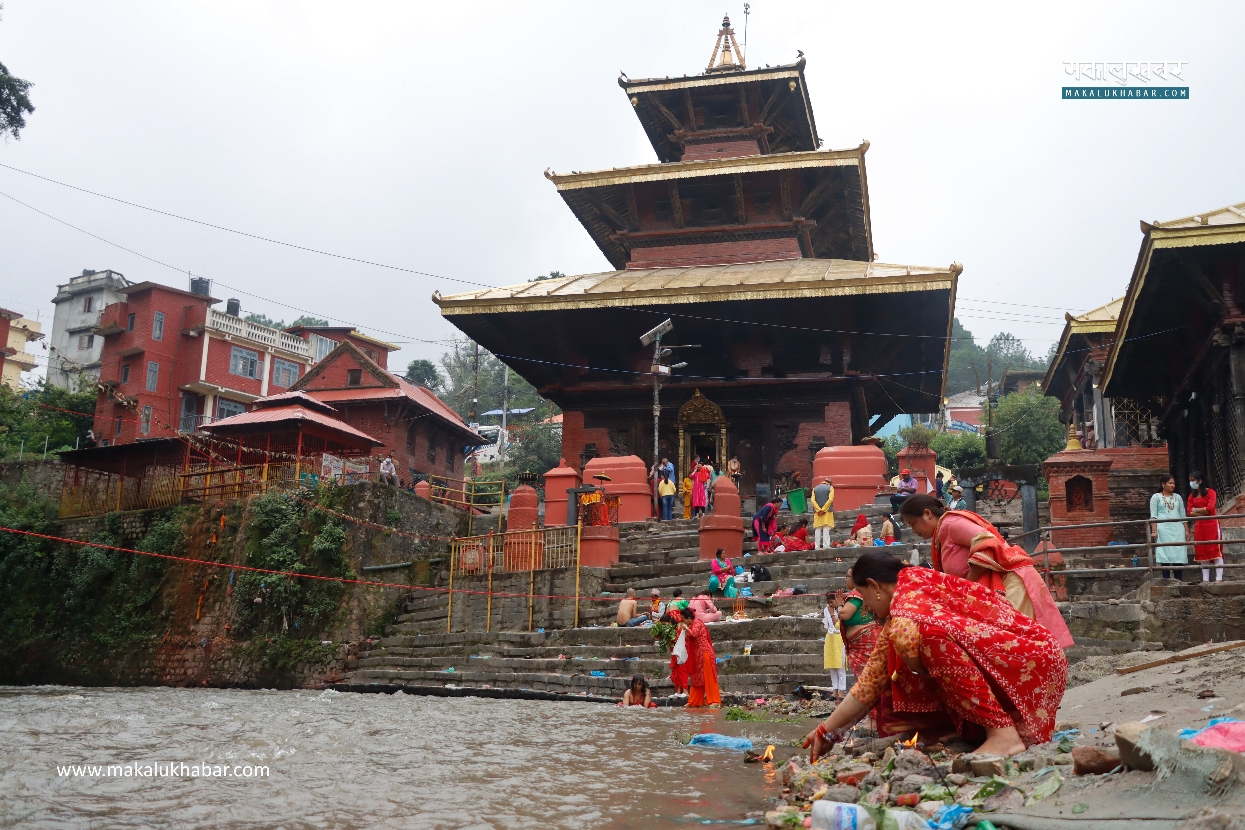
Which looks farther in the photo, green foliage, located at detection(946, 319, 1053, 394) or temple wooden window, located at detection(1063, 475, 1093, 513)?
green foliage, located at detection(946, 319, 1053, 394)

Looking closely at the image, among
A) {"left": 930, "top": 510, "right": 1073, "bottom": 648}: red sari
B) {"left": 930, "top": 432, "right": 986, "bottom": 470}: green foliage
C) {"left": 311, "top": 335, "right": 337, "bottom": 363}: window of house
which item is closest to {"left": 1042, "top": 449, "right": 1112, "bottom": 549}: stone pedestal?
{"left": 930, "top": 510, "right": 1073, "bottom": 648}: red sari

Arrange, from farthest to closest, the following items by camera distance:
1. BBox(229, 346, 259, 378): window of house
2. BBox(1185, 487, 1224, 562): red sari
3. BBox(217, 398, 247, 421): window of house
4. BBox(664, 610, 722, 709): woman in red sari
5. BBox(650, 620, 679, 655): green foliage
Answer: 1. BBox(229, 346, 259, 378): window of house
2. BBox(217, 398, 247, 421): window of house
3. BBox(1185, 487, 1224, 562): red sari
4. BBox(650, 620, 679, 655): green foliage
5. BBox(664, 610, 722, 709): woman in red sari

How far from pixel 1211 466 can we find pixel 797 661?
29.5 feet

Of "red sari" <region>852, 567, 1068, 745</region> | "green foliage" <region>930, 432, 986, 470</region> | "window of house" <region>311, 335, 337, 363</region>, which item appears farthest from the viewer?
"window of house" <region>311, 335, 337, 363</region>

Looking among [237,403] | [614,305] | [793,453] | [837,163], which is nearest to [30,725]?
[614,305]

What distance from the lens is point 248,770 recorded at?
17.4ft

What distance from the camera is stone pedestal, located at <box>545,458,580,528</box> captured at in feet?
63.8

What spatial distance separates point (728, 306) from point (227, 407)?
27700 millimetres

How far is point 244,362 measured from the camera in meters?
43.3

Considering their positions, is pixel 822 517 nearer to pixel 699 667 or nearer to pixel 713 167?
pixel 699 667

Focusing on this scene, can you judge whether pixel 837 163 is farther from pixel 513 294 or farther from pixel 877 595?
pixel 877 595

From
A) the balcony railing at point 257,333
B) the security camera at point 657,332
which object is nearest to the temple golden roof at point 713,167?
the security camera at point 657,332

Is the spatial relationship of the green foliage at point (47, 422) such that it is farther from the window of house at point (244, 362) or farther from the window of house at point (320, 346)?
the window of house at point (320, 346)

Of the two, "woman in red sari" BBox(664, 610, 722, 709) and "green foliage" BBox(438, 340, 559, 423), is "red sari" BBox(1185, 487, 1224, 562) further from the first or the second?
"green foliage" BBox(438, 340, 559, 423)
